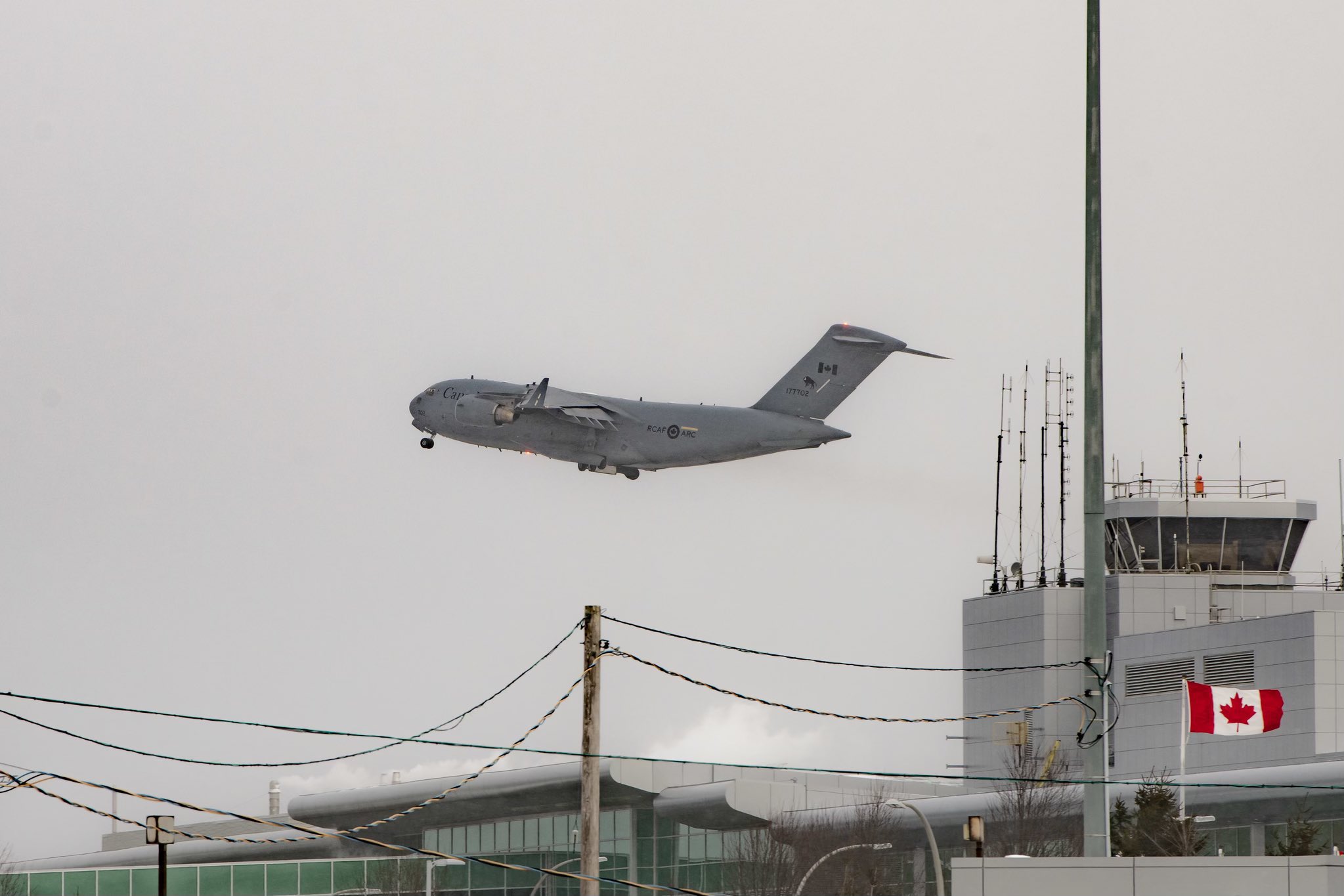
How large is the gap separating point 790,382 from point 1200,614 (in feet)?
201

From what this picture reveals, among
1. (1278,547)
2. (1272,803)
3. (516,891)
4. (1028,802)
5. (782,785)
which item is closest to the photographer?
(1272,803)

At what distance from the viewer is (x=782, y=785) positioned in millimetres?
86875

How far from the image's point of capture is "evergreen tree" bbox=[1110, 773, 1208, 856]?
68375 millimetres

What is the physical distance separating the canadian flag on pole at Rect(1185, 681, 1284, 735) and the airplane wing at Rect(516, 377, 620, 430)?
772 inches

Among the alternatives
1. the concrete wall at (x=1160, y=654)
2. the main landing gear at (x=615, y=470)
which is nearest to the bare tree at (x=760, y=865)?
the main landing gear at (x=615, y=470)

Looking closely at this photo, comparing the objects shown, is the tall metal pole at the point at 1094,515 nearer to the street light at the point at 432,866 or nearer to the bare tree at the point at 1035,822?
the bare tree at the point at 1035,822

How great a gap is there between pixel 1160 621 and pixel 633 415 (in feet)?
209

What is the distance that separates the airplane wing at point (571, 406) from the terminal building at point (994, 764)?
24414 mm

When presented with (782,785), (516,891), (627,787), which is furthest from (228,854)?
(782,785)

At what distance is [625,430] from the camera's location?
60.1 meters

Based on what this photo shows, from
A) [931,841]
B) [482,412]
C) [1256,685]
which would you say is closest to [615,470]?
[482,412]

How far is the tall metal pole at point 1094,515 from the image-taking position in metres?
26.3

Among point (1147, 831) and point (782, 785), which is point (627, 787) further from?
point (1147, 831)

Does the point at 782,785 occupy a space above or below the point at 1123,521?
below
